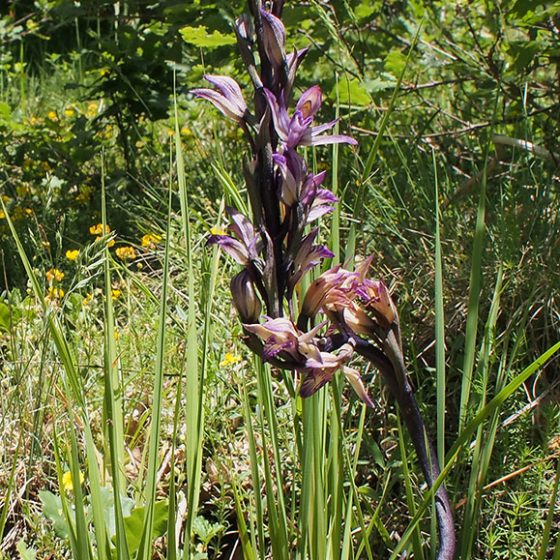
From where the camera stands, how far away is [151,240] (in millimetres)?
2807

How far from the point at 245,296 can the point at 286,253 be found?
0.23ft

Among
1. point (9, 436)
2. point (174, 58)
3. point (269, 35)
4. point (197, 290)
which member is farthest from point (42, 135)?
point (269, 35)

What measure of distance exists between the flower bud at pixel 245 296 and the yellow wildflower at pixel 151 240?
172 centimetres

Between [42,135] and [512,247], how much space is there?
211cm

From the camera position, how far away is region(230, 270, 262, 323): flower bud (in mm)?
981

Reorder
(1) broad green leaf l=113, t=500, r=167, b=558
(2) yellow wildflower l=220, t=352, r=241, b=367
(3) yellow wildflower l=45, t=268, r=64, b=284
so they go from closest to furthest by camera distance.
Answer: (1) broad green leaf l=113, t=500, r=167, b=558 < (3) yellow wildflower l=45, t=268, r=64, b=284 < (2) yellow wildflower l=220, t=352, r=241, b=367

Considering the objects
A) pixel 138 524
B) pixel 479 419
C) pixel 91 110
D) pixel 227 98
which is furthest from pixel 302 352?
pixel 91 110

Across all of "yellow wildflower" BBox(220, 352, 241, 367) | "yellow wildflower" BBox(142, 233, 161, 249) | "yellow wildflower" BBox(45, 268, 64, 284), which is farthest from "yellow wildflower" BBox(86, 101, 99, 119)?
"yellow wildflower" BBox(220, 352, 241, 367)

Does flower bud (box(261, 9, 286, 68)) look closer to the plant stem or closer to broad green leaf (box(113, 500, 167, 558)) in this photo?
the plant stem

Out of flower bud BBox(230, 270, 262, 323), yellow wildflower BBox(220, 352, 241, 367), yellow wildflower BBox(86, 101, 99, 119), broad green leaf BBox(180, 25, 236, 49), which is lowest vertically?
yellow wildflower BBox(220, 352, 241, 367)

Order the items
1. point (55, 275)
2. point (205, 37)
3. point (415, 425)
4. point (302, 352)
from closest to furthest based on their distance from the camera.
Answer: point (302, 352), point (415, 425), point (55, 275), point (205, 37)

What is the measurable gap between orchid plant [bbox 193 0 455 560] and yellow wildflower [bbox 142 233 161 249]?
5.49ft

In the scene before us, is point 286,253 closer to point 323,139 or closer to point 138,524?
point 323,139

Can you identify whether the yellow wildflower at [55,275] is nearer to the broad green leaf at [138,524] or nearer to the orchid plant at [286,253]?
the broad green leaf at [138,524]
